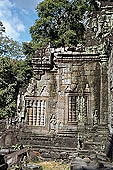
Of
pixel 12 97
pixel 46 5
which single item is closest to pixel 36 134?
pixel 12 97

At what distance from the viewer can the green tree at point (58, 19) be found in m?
22.9

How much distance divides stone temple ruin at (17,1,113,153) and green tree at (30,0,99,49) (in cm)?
1097

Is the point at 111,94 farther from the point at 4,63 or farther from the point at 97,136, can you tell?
the point at 4,63

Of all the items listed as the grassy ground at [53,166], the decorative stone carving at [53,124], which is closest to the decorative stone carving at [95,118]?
the decorative stone carving at [53,124]

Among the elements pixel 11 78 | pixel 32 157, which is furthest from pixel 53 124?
pixel 11 78

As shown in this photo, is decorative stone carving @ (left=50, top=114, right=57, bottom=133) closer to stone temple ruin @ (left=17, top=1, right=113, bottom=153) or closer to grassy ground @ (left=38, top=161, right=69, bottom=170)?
stone temple ruin @ (left=17, top=1, right=113, bottom=153)

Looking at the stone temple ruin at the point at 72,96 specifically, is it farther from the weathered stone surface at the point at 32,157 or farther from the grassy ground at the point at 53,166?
the grassy ground at the point at 53,166

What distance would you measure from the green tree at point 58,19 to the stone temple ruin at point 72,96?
10966 millimetres

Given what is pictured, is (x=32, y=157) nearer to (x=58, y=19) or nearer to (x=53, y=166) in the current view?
(x=53, y=166)

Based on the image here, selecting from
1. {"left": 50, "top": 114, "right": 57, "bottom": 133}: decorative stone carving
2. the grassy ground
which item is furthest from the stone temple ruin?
the grassy ground

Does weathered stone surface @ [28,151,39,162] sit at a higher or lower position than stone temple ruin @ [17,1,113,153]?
lower

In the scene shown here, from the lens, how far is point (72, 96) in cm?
1090

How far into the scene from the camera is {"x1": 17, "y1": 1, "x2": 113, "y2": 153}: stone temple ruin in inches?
406

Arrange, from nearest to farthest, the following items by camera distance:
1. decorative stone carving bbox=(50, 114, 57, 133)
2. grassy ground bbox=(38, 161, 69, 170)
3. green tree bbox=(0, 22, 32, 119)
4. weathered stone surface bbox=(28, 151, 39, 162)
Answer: grassy ground bbox=(38, 161, 69, 170), weathered stone surface bbox=(28, 151, 39, 162), decorative stone carving bbox=(50, 114, 57, 133), green tree bbox=(0, 22, 32, 119)
